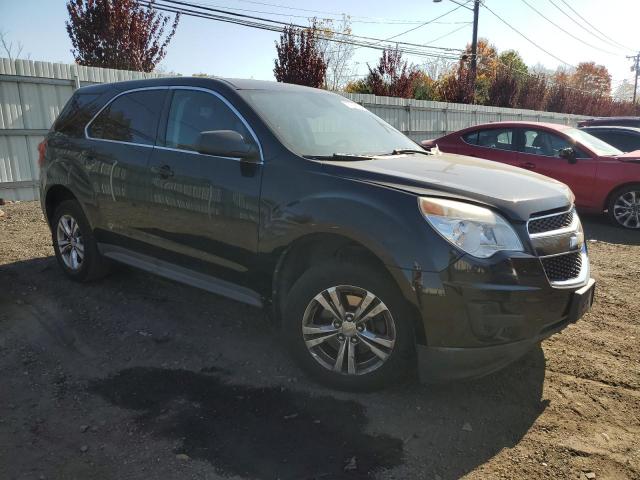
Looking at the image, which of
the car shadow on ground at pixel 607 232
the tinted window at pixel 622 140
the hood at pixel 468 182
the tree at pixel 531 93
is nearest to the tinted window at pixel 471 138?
the car shadow on ground at pixel 607 232

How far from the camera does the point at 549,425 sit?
293 centimetres

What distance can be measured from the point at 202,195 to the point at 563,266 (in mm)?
2364

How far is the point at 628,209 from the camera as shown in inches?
316

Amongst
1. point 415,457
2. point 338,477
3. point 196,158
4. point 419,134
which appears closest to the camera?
point 338,477

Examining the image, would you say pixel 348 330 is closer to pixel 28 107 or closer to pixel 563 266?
pixel 563 266

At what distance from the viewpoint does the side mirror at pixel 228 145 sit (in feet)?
11.1

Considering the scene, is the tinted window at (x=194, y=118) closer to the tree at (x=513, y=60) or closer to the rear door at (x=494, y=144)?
the rear door at (x=494, y=144)

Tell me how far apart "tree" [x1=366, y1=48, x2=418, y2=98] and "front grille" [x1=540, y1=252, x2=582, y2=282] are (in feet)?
63.2

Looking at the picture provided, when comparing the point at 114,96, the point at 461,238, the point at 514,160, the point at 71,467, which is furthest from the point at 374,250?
the point at 514,160

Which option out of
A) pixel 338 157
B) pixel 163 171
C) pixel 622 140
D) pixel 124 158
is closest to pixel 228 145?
pixel 338 157

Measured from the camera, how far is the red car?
26.3ft

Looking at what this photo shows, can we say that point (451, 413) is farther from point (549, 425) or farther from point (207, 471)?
point (207, 471)

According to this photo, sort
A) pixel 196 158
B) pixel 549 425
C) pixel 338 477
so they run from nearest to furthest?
pixel 338 477
pixel 549 425
pixel 196 158

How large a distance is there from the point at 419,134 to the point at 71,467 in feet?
54.5
